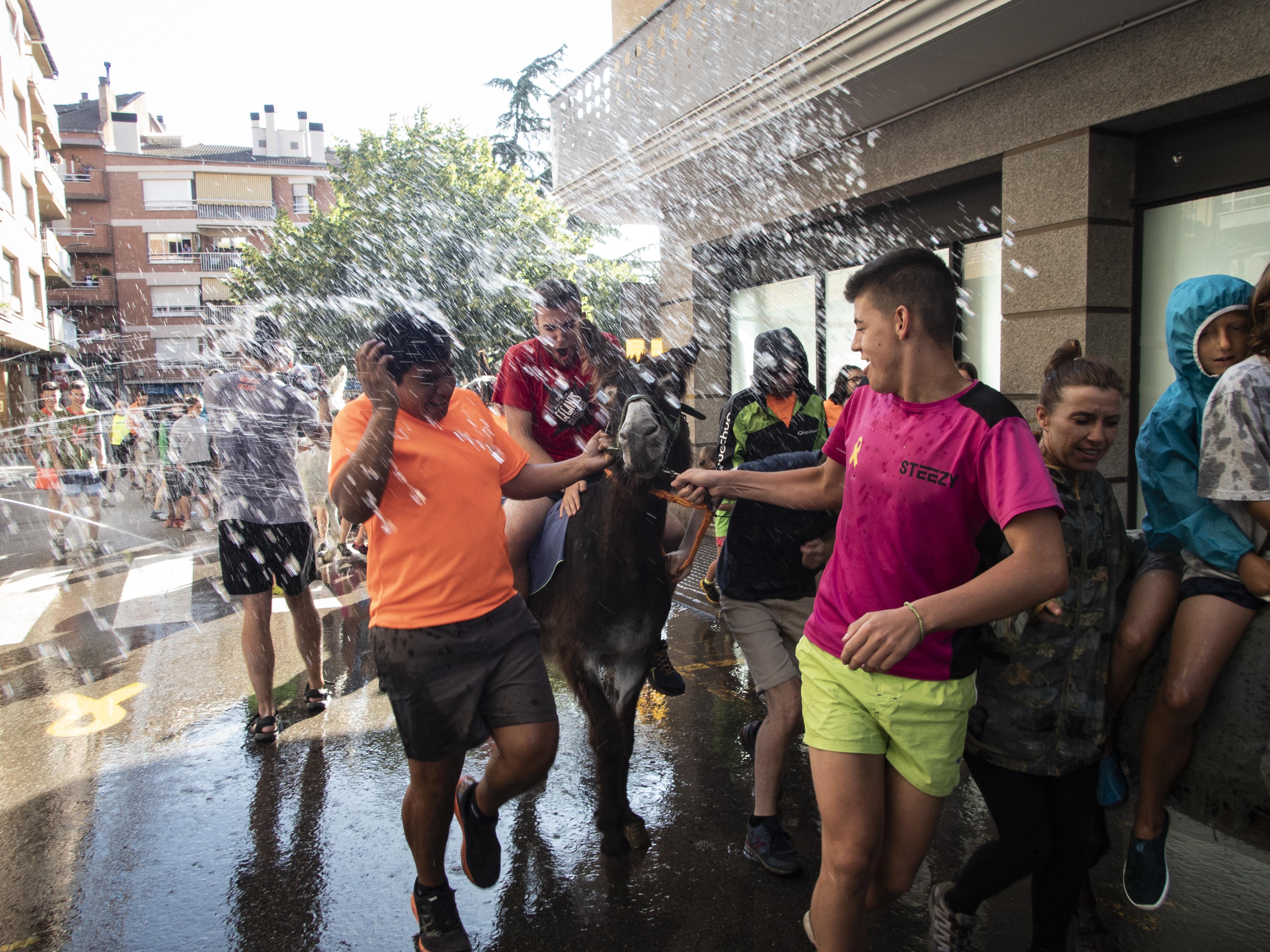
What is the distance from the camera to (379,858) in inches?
141

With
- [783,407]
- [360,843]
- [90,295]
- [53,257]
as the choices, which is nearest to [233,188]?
[90,295]

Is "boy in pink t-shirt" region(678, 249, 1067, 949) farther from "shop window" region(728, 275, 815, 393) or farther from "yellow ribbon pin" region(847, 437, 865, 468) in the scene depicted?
"shop window" region(728, 275, 815, 393)

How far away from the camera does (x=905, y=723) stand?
2.23 metres

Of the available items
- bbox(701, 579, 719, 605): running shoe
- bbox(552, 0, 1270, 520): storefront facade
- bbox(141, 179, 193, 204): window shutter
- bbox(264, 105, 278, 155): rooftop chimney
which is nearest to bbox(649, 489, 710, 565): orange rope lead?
bbox(701, 579, 719, 605): running shoe

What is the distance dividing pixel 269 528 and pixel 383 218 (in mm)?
27369

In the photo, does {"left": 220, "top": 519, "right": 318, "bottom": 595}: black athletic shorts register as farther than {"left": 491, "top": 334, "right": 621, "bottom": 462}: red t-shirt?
Yes

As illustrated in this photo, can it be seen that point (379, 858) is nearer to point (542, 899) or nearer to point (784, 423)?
point (542, 899)

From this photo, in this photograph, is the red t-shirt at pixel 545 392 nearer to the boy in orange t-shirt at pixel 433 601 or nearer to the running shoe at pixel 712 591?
the running shoe at pixel 712 591

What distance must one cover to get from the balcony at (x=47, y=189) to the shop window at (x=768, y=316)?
37.3 m

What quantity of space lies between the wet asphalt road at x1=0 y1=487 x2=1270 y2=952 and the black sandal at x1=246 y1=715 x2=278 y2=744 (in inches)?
3.2

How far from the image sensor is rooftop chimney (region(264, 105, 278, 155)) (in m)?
67.9

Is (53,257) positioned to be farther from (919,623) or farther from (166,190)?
(919,623)

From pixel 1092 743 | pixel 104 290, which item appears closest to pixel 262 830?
pixel 1092 743

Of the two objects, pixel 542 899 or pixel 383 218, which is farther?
pixel 383 218
